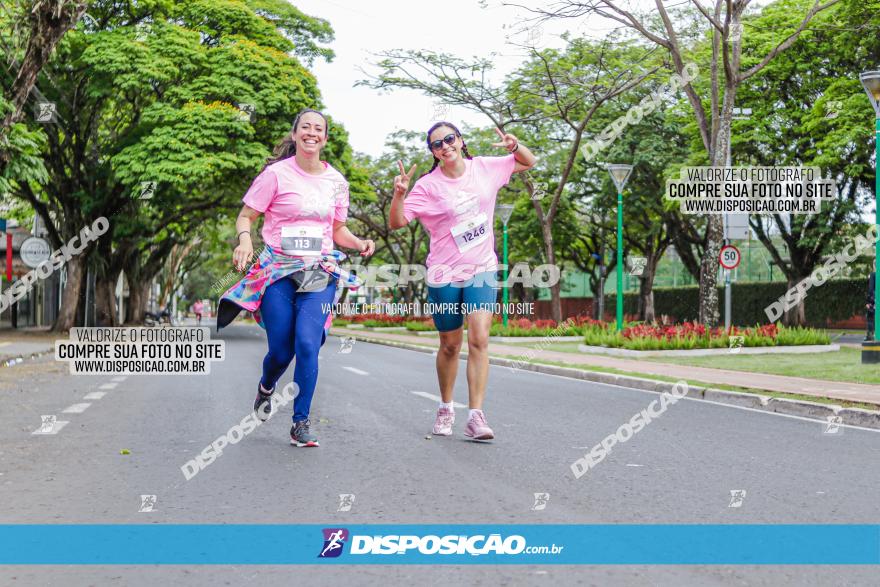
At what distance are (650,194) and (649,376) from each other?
24388 millimetres

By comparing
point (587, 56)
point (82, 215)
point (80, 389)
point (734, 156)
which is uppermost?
point (587, 56)

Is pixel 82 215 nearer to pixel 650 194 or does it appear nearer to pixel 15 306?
pixel 15 306

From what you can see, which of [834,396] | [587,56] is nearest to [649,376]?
[834,396]

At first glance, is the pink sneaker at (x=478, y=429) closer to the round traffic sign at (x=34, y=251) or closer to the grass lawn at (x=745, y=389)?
the grass lawn at (x=745, y=389)

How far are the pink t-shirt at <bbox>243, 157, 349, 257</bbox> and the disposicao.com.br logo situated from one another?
2.62m

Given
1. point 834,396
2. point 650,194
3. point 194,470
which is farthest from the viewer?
point 650,194

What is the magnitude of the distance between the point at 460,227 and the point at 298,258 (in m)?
1.08

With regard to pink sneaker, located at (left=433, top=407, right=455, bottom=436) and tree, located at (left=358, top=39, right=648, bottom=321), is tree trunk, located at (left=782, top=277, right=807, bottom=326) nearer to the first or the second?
tree, located at (left=358, top=39, right=648, bottom=321)

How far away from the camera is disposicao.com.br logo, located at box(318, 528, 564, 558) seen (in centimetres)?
394

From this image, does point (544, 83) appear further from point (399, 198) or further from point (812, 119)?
point (399, 198)

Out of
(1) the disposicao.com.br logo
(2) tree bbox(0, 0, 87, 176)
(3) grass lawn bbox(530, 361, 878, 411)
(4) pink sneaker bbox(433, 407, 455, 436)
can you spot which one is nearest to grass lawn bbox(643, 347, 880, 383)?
(3) grass lawn bbox(530, 361, 878, 411)

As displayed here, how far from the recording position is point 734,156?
3116cm

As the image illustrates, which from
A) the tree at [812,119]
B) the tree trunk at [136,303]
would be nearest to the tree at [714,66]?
the tree at [812,119]

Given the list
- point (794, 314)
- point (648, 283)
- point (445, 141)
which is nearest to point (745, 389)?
point (445, 141)
